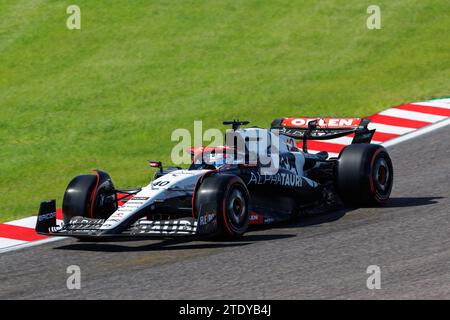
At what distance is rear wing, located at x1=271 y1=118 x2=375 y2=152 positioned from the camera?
12.5m

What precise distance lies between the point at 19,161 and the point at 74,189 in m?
4.60

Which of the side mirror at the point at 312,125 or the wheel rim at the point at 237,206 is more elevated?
the side mirror at the point at 312,125

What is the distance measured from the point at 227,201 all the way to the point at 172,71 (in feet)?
31.7

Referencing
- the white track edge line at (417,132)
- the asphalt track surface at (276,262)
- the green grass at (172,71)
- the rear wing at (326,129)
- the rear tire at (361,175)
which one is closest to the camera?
the asphalt track surface at (276,262)

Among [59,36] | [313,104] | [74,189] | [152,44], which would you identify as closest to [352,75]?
[313,104]

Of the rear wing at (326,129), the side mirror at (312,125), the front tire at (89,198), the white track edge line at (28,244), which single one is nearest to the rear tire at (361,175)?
the rear wing at (326,129)

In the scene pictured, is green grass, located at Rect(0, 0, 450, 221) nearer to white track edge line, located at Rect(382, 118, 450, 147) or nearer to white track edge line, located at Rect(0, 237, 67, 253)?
white track edge line, located at Rect(382, 118, 450, 147)

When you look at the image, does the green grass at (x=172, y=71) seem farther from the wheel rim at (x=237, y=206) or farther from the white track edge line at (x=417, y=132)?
the wheel rim at (x=237, y=206)

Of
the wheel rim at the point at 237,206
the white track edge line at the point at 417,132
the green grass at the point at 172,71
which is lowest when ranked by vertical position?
the wheel rim at the point at 237,206

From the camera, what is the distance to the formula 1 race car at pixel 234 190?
10008 mm

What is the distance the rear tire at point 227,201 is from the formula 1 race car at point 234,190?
10 mm

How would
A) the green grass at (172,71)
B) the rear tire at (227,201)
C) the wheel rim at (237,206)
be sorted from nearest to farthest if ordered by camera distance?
the rear tire at (227,201) < the wheel rim at (237,206) < the green grass at (172,71)

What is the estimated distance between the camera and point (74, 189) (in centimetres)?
1096

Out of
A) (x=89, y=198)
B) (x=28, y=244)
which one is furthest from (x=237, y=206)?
(x=28, y=244)
